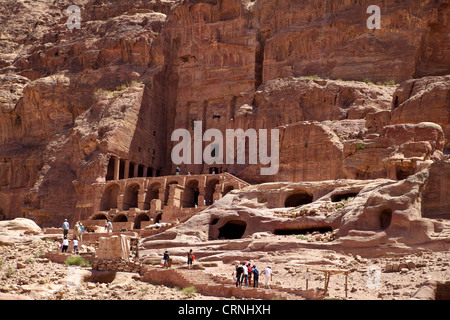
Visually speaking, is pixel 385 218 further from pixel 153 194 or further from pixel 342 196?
pixel 153 194

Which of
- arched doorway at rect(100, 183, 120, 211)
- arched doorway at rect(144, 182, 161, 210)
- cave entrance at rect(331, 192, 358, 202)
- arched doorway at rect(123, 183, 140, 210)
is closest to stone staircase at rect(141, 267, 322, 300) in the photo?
cave entrance at rect(331, 192, 358, 202)

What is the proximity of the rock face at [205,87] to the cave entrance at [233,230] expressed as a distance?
31.5 ft

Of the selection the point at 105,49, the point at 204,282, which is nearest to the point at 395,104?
the point at 204,282

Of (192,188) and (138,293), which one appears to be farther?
(192,188)

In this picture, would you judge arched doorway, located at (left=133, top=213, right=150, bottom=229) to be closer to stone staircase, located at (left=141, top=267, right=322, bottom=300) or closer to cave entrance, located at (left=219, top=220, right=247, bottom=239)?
cave entrance, located at (left=219, top=220, right=247, bottom=239)

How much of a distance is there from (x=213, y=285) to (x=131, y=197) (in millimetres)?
33524

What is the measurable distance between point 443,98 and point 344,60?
14.5 m

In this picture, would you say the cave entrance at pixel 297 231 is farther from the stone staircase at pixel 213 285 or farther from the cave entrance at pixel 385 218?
the stone staircase at pixel 213 285

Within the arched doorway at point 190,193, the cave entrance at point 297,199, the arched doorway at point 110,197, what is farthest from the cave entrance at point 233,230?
the arched doorway at point 110,197

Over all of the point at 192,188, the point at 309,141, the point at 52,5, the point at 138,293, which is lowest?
the point at 138,293

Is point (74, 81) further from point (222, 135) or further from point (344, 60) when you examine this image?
point (344, 60)

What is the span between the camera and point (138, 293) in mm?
25250

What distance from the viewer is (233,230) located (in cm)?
4059

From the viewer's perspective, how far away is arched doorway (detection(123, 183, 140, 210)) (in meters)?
56.4
